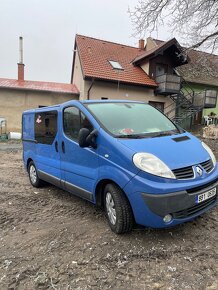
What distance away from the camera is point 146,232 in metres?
3.49

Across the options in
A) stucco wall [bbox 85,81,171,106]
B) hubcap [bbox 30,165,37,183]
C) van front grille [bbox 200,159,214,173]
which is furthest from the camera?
stucco wall [bbox 85,81,171,106]

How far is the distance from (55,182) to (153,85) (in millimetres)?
16446

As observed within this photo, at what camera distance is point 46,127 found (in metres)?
5.23

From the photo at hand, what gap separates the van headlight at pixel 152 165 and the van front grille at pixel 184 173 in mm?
64

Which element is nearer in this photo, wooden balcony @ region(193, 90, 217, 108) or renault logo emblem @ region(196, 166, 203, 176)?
renault logo emblem @ region(196, 166, 203, 176)

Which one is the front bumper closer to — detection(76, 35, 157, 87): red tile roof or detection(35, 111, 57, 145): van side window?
detection(35, 111, 57, 145): van side window

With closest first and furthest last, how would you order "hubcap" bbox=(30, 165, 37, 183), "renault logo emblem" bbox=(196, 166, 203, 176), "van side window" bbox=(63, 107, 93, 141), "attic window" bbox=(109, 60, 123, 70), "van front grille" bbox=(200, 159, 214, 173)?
1. "renault logo emblem" bbox=(196, 166, 203, 176)
2. "van front grille" bbox=(200, 159, 214, 173)
3. "van side window" bbox=(63, 107, 93, 141)
4. "hubcap" bbox=(30, 165, 37, 183)
5. "attic window" bbox=(109, 60, 123, 70)

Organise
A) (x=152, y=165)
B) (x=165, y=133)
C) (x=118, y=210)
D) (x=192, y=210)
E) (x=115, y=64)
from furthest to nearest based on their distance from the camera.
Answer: (x=115, y=64)
(x=165, y=133)
(x=118, y=210)
(x=192, y=210)
(x=152, y=165)

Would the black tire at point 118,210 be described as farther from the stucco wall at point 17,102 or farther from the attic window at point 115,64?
the attic window at point 115,64

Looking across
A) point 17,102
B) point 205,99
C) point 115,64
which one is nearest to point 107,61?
point 115,64

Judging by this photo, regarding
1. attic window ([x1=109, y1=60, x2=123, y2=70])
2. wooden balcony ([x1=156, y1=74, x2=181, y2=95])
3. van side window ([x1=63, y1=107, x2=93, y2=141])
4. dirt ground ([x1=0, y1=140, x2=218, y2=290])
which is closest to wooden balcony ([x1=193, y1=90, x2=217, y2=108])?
wooden balcony ([x1=156, y1=74, x2=181, y2=95])

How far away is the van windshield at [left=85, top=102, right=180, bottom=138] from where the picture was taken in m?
3.73

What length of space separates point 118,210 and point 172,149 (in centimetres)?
103

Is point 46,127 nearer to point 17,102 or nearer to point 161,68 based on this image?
point 17,102
